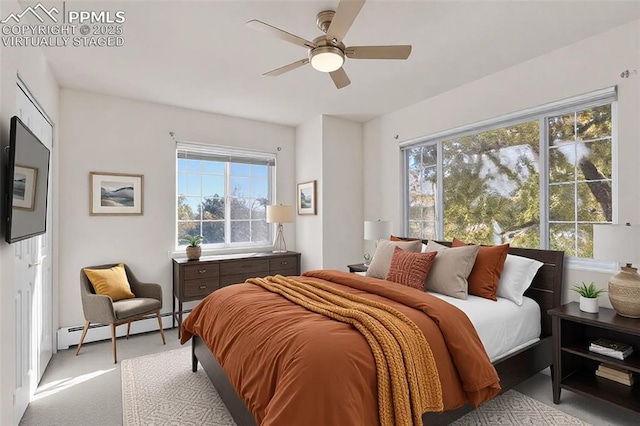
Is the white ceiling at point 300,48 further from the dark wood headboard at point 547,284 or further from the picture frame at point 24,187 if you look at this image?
the dark wood headboard at point 547,284

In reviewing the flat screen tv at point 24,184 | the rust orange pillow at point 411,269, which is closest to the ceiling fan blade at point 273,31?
the flat screen tv at point 24,184

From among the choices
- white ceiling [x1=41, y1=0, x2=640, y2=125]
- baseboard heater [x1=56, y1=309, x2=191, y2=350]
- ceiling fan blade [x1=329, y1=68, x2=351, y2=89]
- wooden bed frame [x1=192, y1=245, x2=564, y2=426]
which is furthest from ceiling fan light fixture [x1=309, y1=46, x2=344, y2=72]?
baseboard heater [x1=56, y1=309, x2=191, y2=350]

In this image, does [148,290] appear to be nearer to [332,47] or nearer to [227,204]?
[227,204]

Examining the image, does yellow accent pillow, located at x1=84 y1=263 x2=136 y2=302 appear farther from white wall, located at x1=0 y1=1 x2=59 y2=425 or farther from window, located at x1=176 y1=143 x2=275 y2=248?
white wall, located at x1=0 y1=1 x2=59 y2=425

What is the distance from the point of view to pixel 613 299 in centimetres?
226

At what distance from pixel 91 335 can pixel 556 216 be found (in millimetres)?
4801

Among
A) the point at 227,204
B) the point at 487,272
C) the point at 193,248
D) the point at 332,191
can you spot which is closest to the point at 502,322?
the point at 487,272

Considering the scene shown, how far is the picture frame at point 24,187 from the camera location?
177 centimetres

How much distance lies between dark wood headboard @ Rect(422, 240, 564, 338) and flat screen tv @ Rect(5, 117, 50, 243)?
3651mm

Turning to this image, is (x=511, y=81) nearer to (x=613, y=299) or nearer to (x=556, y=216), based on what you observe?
(x=556, y=216)

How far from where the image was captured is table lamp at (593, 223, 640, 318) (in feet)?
6.81

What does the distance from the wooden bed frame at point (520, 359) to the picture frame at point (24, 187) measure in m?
1.51

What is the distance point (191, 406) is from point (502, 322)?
7.50 feet

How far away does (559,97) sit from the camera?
279 centimetres
